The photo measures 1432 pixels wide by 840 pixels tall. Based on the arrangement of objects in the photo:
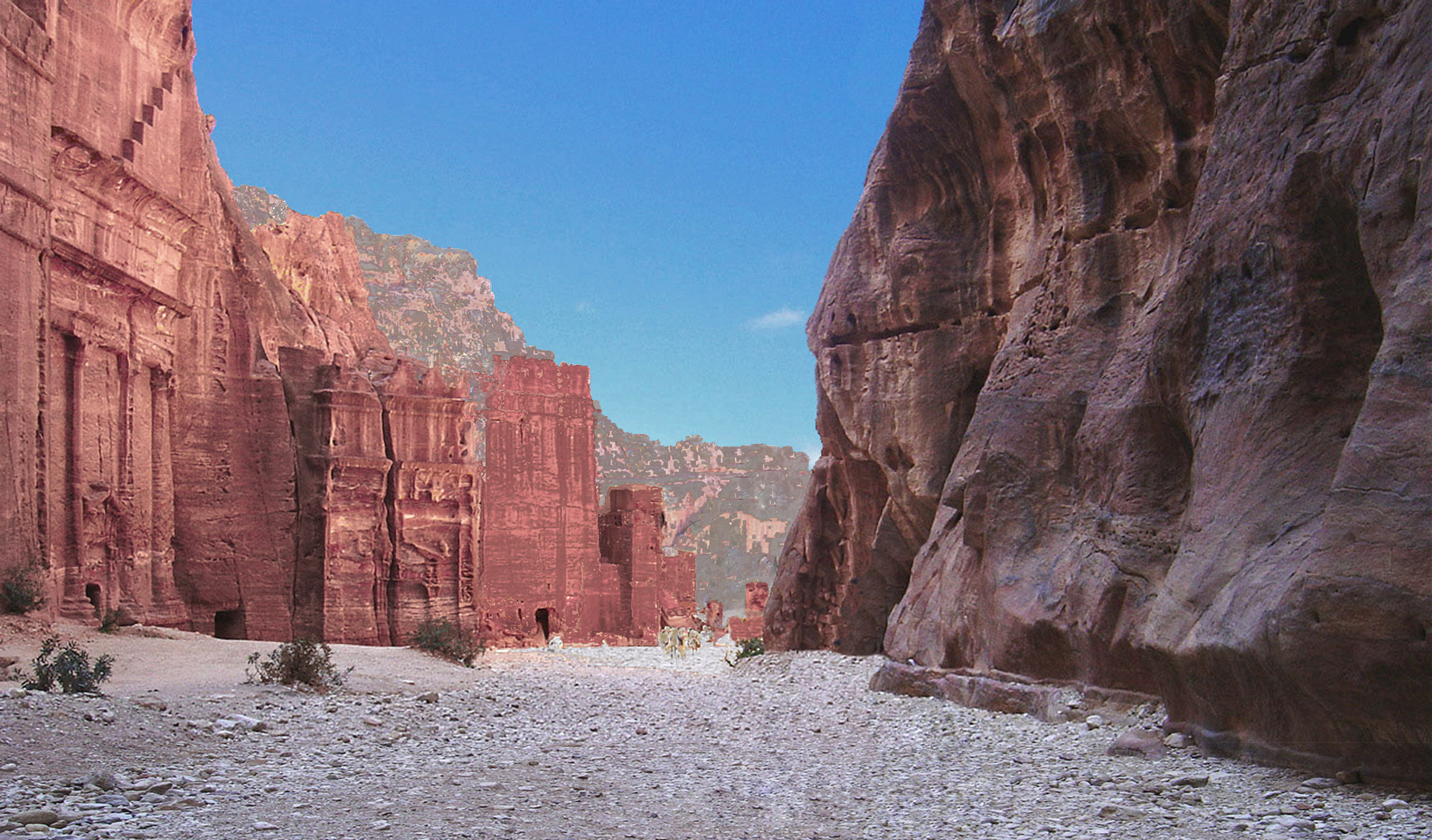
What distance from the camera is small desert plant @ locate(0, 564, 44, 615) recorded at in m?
11.3

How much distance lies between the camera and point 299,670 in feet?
34.7

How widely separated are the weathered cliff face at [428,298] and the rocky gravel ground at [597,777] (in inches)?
2605

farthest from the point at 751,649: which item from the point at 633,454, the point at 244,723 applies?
the point at 633,454

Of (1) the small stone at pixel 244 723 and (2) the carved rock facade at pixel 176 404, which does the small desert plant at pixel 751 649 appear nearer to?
(2) the carved rock facade at pixel 176 404

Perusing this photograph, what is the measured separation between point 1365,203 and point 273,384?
1676 centimetres

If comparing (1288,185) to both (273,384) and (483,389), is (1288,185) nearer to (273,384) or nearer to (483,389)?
(273,384)

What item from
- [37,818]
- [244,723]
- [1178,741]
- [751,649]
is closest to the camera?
[37,818]

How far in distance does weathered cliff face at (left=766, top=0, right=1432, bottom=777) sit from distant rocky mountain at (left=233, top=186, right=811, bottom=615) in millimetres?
63583

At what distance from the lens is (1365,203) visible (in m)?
5.50

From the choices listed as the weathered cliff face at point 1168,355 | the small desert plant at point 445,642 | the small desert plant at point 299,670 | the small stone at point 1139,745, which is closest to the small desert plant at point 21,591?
the small desert plant at point 299,670

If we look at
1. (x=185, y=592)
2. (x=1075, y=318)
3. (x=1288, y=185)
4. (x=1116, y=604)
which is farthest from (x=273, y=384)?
(x=1288, y=185)

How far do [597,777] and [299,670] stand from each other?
205 inches

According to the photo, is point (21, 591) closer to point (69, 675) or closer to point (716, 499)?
point (69, 675)

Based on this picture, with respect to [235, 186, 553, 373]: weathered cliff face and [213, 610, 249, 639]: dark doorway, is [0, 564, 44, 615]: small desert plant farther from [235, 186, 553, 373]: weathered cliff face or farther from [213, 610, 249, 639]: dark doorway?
[235, 186, 553, 373]: weathered cliff face
